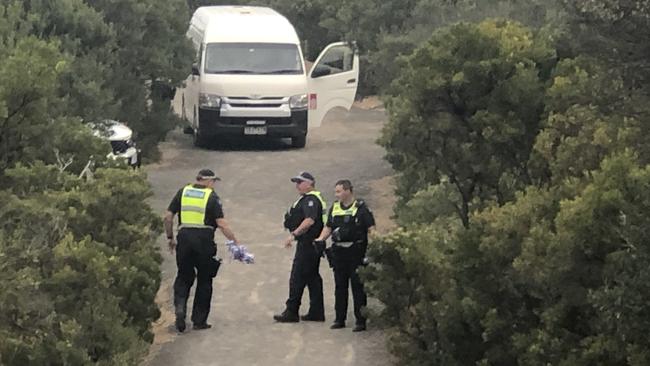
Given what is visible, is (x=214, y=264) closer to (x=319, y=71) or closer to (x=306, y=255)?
(x=306, y=255)

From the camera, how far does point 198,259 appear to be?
12.2 m

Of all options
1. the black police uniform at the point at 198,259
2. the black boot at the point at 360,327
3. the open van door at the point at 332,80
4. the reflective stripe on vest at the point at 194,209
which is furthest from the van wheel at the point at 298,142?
the reflective stripe on vest at the point at 194,209

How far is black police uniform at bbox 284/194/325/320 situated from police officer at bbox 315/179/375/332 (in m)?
0.14

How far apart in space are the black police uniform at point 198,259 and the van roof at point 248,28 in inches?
557

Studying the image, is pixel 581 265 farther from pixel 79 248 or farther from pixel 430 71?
pixel 430 71

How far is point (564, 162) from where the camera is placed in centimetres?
1111

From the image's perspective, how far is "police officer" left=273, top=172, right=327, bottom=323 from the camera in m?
12.4

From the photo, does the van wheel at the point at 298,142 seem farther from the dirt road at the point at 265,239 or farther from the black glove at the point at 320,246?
the black glove at the point at 320,246

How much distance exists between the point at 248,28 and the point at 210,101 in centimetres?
198

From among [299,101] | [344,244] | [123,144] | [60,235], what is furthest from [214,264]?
[299,101]

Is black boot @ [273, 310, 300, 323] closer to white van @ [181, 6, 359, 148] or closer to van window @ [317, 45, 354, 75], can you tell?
white van @ [181, 6, 359, 148]

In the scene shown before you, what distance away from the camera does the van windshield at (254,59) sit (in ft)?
84.8

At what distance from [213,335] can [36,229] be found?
2.44 meters

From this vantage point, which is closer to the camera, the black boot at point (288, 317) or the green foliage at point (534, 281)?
the green foliage at point (534, 281)
